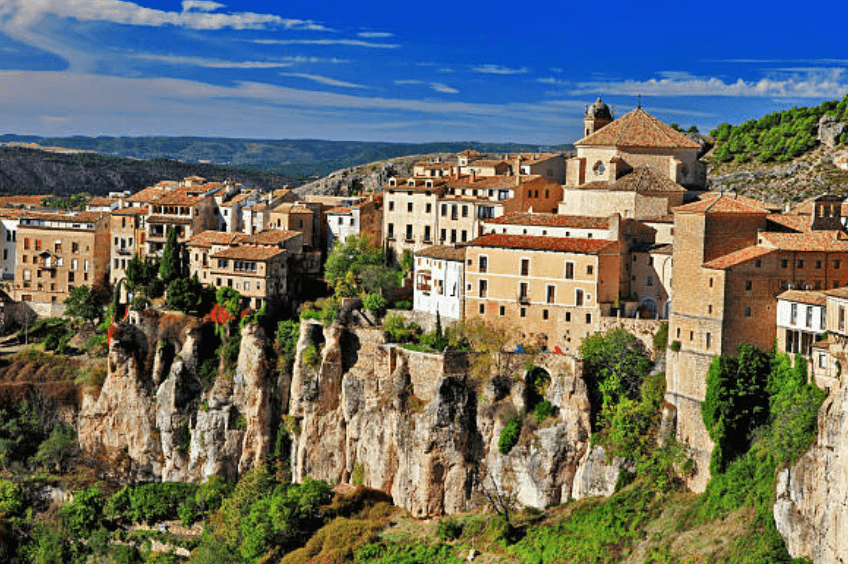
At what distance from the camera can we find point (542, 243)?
5853 centimetres

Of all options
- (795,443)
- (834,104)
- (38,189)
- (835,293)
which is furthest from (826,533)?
→ (38,189)

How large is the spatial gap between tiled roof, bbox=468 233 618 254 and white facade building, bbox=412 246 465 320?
1.58 metres

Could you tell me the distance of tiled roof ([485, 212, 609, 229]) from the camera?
5969 cm

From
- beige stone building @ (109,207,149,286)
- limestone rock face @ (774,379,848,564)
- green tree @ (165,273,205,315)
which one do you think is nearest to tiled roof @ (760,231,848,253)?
limestone rock face @ (774,379,848,564)

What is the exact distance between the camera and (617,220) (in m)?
57.6

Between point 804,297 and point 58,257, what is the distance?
158ft

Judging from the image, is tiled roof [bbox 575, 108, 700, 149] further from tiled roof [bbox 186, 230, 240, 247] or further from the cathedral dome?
tiled roof [bbox 186, 230, 240, 247]

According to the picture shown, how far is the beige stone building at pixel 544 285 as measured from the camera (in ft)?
185

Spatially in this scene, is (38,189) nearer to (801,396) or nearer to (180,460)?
(180,460)

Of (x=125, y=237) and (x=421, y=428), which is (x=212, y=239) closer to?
(x=125, y=237)

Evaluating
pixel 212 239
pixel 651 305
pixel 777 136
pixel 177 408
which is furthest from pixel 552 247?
pixel 777 136

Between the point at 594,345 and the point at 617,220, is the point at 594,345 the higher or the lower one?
the lower one

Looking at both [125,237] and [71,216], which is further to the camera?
[71,216]

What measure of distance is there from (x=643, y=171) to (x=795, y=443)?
22.2 m
